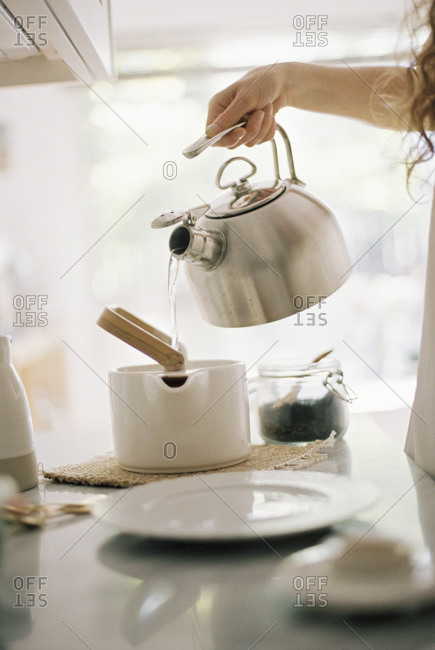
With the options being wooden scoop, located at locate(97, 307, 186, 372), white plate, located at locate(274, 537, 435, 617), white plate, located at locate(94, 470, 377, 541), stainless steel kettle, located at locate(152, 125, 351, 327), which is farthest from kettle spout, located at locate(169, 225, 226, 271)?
white plate, located at locate(274, 537, 435, 617)

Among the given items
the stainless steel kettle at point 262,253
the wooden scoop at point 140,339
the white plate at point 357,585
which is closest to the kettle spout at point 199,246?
the stainless steel kettle at point 262,253

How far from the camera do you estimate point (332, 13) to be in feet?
9.95

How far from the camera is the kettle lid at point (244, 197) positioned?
0.70m

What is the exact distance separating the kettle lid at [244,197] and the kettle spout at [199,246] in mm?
37

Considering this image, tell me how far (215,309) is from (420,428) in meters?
0.27

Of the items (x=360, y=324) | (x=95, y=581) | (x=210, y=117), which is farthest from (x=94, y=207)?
(x=95, y=581)

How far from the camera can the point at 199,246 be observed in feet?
2.20

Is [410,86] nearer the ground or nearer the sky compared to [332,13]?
nearer the ground

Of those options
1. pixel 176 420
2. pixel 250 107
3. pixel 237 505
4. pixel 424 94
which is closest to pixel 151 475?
pixel 176 420

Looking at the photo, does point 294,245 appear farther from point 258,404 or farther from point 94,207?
point 94,207

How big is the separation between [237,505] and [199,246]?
0.26 metres

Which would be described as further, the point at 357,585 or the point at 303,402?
the point at 303,402

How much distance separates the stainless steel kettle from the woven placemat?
166 mm

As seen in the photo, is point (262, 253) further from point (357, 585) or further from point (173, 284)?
point (357, 585)
